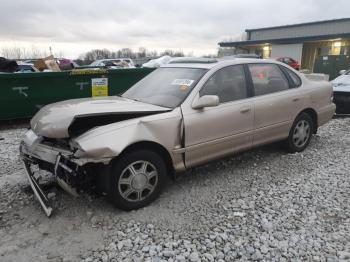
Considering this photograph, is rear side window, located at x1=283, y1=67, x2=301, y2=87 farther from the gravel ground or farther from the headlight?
the headlight

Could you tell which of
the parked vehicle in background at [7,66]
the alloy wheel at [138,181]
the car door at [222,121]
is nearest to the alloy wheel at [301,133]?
the car door at [222,121]

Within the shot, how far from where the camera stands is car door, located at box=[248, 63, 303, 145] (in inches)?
181

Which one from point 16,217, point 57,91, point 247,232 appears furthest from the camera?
point 57,91

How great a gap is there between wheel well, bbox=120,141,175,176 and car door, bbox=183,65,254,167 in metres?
0.21

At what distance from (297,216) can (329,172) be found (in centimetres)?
150

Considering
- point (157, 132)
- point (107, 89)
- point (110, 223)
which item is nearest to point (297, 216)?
point (157, 132)

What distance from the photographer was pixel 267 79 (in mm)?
4875

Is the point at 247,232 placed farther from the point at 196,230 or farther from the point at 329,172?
the point at 329,172

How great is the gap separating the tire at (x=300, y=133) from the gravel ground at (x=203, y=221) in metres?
0.59

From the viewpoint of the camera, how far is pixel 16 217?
3.48 m

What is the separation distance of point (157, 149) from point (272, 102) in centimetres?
202

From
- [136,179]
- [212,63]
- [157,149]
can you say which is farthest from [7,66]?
[136,179]

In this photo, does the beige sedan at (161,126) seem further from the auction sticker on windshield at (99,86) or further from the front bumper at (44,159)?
the auction sticker on windshield at (99,86)

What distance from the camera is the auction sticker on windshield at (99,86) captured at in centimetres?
805
